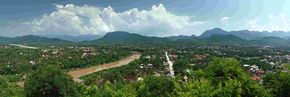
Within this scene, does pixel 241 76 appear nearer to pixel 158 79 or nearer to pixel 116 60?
pixel 158 79

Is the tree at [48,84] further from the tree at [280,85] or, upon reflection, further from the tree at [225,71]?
the tree at [280,85]

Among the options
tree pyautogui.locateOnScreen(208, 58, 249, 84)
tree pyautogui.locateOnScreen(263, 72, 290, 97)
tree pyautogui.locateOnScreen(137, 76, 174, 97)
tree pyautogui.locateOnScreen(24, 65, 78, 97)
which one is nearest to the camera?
tree pyautogui.locateOnScreen(208, 58, 249, 84)

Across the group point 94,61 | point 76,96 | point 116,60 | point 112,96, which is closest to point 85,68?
point 94,61

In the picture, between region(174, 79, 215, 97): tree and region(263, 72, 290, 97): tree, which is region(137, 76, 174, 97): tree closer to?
region(263, 72, 290, 97): tree

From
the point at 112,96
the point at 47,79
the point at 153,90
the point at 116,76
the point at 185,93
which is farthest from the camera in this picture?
the point at 116,76

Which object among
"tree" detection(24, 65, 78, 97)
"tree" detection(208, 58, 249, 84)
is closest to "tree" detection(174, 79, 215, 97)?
"tree" detection(208, 58, 249, 84)

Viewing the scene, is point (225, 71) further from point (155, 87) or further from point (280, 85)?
point (155, 87)

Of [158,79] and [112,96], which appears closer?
[112,96]

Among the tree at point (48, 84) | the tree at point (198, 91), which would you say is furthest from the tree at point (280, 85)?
the tree at point (48, 84)
